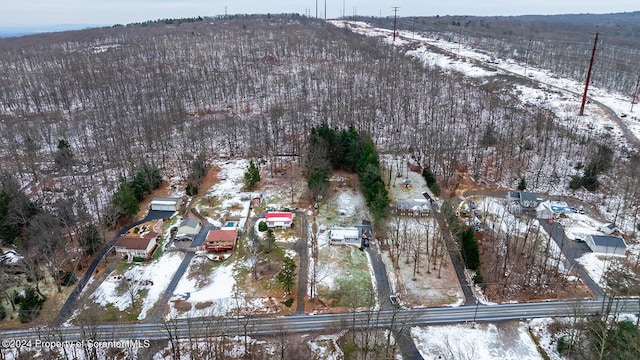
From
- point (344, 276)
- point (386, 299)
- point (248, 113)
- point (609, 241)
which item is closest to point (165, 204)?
point (344, 276)

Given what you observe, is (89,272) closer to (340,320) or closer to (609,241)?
(340,320)

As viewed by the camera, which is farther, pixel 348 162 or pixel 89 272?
pixel 348 162

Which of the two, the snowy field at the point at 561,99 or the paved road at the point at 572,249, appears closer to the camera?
the paved road at the point at 572,249

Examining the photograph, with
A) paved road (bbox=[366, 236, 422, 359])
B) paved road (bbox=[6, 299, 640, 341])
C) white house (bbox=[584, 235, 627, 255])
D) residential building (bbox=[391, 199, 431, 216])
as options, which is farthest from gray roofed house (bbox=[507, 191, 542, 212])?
paved road (bbox=[366, 236, 422, 359])

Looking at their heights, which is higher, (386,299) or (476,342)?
(386,299)

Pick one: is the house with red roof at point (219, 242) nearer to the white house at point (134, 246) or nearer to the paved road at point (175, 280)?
the paved road at point (175, 280)

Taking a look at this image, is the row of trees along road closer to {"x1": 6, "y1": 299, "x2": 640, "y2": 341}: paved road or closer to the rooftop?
{"x1": 6, "y1": 299, "x2": 640, "y2": 341}: paved road

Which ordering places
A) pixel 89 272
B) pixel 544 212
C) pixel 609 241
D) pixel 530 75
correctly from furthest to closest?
pixel 530 75, pixel 544 212, pixel 609 241, pixel 89 272

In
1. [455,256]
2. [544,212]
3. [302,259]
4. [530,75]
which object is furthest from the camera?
[530,75]

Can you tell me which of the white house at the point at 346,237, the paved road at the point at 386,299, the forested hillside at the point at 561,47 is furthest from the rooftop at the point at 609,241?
the forested hillside at the point at 561,47
